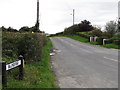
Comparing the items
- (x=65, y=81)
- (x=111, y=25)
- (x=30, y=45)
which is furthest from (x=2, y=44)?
(x=111, y=25)

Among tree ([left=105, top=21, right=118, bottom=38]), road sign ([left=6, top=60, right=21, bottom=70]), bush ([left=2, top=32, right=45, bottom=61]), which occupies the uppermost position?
tree ([left=105, top=21, right=118, bottom=38])

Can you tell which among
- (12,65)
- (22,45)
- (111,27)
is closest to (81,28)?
(111,27)

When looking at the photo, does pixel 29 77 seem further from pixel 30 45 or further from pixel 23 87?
pixel 30 45

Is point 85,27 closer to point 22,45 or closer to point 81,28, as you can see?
point 81,28

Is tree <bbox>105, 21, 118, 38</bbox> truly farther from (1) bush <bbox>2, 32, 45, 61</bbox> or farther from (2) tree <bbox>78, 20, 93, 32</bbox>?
(1) bush <bbox>2, 32, 45, 61</bbox>

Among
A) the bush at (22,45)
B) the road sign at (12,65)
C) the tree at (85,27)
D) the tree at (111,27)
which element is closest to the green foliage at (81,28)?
the tree at (85,27)

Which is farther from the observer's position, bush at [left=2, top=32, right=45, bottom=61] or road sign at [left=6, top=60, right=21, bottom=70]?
bush at [left=2, top=32, right=45, bottom=61]

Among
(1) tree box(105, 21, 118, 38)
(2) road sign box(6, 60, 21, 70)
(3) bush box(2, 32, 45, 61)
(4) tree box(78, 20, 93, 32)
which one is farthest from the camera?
(4) tree box(78, 20, 93, 32)

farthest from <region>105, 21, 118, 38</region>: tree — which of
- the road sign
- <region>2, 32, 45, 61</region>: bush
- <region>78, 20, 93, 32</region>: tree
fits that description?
the road sign

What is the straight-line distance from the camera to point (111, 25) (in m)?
53.4

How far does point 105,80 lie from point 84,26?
6221cm

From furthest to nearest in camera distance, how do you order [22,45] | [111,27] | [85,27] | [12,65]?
[85,27], [111,27], [22,45], [12,65]

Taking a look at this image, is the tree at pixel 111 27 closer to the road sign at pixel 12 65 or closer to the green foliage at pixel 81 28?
the green foliage at pixel 81 28

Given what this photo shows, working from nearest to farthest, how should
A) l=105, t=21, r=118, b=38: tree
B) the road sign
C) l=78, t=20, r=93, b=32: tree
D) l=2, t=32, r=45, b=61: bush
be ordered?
the road sign
l=2, t=32, r=45, b=61: bush
l=105, t=21, r=118, b=38: tree
l=78, t=20, r=93, b=32: tree
